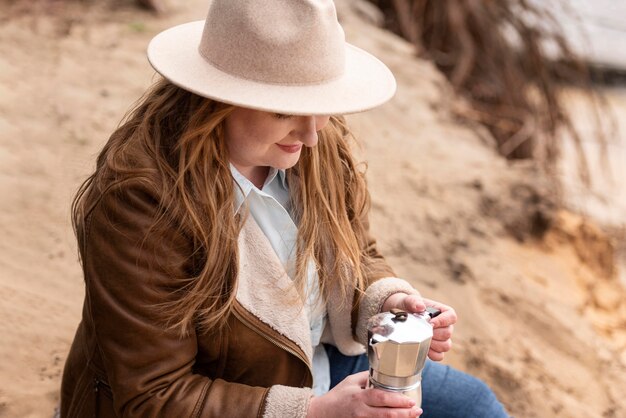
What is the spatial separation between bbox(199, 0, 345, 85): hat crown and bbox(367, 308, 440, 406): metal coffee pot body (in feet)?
1.45

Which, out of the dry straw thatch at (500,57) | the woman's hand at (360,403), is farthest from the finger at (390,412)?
the dry straw thatch at (500,57)

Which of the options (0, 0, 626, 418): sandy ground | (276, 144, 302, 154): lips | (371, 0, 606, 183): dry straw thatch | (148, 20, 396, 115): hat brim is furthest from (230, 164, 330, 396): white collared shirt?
(371, 0, 606, 183): dry straw thatch

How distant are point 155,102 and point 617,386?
225cm

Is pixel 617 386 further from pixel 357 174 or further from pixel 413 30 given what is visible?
pixel 413 30

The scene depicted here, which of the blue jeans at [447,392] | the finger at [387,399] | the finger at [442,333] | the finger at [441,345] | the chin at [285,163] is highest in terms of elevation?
the chin at [285,163]

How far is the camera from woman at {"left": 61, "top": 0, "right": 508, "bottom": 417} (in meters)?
1.50

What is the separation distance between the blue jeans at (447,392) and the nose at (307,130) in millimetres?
636

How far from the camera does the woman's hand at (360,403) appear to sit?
144cm

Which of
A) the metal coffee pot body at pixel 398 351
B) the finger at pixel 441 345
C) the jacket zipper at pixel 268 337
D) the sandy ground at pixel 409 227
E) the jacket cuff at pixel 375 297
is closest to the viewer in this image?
the metal coffee pot body at pixel 398 351

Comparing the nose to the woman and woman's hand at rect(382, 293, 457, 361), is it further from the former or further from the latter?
woman's hand at rect(382, 293, 457, 361)

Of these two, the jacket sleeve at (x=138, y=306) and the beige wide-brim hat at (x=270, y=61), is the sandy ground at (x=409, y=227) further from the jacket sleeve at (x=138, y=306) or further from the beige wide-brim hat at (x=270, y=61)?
the beige wide-brim hat at (x=270, y=61)

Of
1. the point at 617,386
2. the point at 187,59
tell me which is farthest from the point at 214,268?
the point at 617,386

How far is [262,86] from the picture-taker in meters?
1.49

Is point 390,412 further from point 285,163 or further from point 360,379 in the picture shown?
point 285,163
